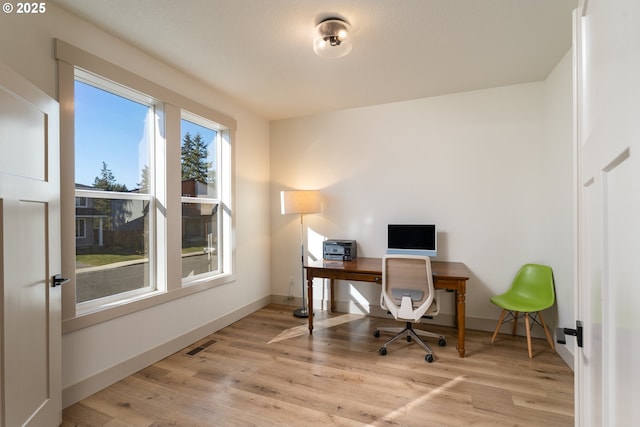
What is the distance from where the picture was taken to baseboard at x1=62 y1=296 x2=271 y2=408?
2023 mm

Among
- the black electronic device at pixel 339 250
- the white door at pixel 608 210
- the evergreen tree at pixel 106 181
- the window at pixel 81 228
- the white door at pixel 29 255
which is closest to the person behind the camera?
the white door at pixel 608 210

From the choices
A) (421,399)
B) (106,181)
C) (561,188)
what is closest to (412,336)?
(421,399)

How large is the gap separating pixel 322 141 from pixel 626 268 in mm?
3679

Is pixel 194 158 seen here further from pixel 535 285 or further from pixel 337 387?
pixel 535 285

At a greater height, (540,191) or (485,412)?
(540,191)

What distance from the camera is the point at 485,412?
1.93 meters

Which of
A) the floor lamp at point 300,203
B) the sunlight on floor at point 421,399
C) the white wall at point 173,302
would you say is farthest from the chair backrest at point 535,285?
the white wall at point 173,302

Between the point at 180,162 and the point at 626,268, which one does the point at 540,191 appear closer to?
the point at 626,268

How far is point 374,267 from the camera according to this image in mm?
3125

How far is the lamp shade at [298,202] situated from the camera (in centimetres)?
368

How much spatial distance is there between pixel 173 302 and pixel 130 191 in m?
1.11

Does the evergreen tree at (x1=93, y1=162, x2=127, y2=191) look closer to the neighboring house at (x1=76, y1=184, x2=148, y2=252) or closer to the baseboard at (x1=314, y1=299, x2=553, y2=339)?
the neighboring house at (x1=76, y1=184, x2=148, y2=252)

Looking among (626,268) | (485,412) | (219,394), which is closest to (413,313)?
(485,412)

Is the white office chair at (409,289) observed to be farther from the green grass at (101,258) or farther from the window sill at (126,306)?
the green grass at (101,258)
